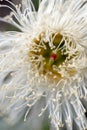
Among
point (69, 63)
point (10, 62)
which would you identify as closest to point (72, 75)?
point (69, 63)

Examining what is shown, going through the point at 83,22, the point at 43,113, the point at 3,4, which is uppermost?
the point at 3,4

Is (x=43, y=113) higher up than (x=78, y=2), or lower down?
lower down

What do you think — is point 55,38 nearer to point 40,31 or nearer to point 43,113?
point 40,31

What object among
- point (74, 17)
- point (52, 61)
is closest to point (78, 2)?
point (74, 17)

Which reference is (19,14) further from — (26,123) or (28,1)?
(26,123)
